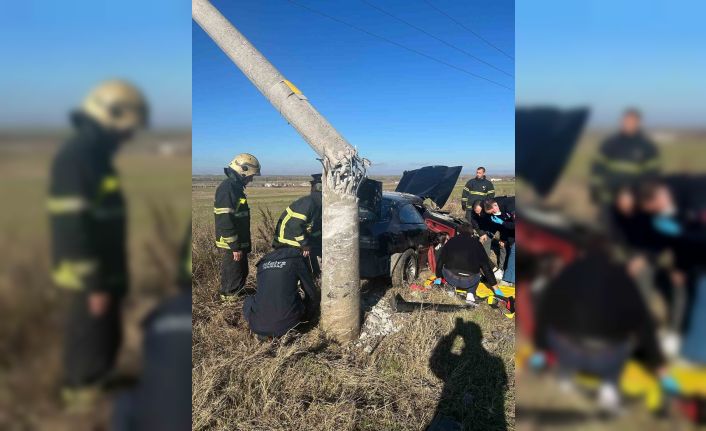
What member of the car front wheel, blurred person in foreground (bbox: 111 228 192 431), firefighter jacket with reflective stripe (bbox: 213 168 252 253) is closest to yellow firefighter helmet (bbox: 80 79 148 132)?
blurred person in foreground (bbox: 111 228 192 431)

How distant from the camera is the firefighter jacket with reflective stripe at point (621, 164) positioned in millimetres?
694

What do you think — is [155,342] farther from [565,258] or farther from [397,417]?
[397,417]

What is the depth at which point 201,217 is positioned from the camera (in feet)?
23.4

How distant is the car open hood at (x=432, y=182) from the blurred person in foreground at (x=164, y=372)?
8.08m

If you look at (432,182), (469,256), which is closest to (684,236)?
(469,256)

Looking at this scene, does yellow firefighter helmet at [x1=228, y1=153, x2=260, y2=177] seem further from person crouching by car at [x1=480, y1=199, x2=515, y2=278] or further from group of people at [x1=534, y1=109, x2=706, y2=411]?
group of people at [x1=534, y1=109, x2=706, y2=411]

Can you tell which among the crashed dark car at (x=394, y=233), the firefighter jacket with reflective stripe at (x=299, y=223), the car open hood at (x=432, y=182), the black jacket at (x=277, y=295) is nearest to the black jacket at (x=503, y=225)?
the crashed dark car at (x=394, y=233)

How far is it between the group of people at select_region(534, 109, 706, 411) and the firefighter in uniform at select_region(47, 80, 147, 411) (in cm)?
80

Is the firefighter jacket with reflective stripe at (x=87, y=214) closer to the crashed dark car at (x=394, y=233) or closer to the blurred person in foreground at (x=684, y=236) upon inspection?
the blurred person in foreground at (x=684, y=236)

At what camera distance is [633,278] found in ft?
2.39

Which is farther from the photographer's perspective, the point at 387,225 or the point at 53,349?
the point at 387,225

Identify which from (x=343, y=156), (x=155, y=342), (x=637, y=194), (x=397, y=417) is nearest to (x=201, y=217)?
(x=343, y=156)

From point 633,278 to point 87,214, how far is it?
970 millimetres

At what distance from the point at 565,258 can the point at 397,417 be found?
9.21 ft
